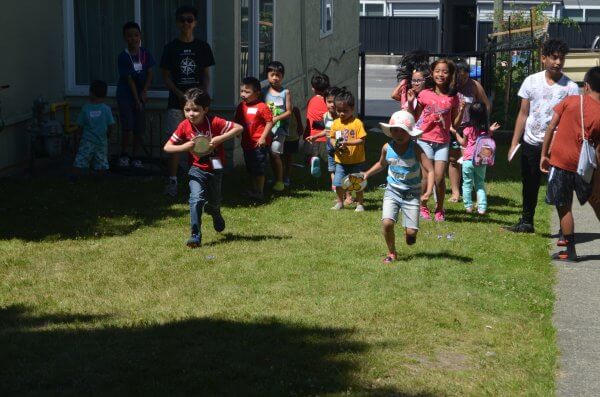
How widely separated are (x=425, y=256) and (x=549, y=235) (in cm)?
197

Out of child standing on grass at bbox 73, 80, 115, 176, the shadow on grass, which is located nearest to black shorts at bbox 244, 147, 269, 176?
child standing on grass at bbox 73, 80, 115, 176

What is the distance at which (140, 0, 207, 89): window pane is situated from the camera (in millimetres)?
14586

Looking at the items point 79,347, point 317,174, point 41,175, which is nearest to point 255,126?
point 317,174

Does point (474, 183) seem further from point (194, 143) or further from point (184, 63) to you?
point (194, 143)

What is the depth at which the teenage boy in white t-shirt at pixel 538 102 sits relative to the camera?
10.5m

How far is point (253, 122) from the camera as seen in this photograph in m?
12.5

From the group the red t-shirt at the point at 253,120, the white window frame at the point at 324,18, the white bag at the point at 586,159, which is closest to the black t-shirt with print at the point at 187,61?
the red t-shirt at the point at 253,120

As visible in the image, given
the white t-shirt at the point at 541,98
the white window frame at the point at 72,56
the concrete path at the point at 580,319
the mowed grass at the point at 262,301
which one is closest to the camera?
the mowed grass at the point at 262,301

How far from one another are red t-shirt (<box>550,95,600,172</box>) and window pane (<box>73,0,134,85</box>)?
680cm

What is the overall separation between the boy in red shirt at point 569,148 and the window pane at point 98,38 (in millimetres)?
6727

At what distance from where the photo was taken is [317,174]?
12828 millimetres

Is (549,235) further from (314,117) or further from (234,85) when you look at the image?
(234,85)

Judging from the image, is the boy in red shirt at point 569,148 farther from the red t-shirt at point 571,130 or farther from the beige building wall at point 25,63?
the beige building wall at point 25,63

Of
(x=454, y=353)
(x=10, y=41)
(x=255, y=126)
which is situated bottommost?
(x=454, y=353)
